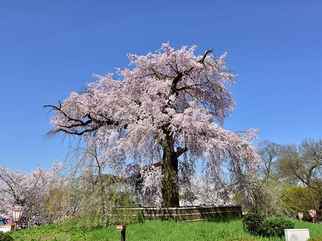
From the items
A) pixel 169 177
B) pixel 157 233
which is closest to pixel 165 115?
pixel 169 177

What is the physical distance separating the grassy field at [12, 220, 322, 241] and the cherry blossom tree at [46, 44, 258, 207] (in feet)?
14.6

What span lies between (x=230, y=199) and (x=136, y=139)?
225 inches

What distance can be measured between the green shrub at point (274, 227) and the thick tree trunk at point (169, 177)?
6.54 meters

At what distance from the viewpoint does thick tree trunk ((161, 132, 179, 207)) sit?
1886 centimetres

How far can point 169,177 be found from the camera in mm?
18922

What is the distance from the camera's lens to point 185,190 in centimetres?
2002

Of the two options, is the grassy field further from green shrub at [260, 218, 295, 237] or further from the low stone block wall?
the low stone block wall

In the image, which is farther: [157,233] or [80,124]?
[80,124]

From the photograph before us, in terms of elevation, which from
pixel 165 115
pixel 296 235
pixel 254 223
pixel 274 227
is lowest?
pixel 296 235

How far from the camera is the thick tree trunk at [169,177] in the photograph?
18859 millimetres

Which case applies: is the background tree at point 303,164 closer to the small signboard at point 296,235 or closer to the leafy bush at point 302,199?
the leafy bush at point 302,199

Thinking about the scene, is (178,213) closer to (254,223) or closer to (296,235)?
(254,223)

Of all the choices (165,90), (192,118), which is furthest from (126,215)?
(165,90)

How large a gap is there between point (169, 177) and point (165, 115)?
9.44 feet
